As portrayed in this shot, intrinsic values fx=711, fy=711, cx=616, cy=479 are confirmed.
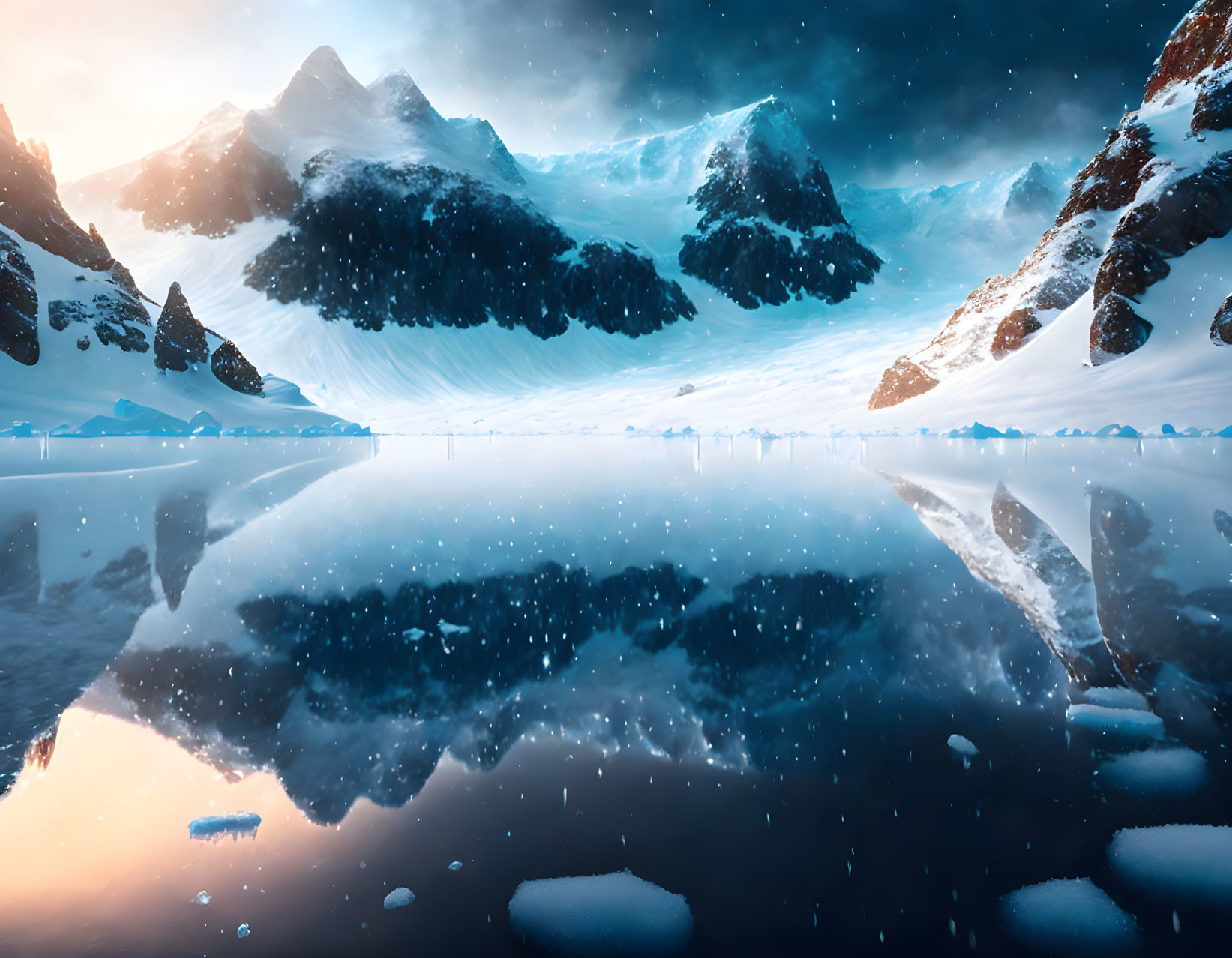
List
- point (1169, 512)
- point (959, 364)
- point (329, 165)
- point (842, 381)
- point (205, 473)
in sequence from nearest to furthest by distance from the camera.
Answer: point (1169, 512)
point (205, 473)
point (959, 364)
point (842, 381)
point (329, 165)

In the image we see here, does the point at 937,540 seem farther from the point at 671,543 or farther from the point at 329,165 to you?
the point at 329,165

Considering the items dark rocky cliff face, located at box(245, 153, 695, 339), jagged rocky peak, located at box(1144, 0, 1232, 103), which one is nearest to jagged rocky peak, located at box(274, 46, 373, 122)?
dark rocky cliff face, located at box(245, 153, 695, 339)

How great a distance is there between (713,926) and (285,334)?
304ft

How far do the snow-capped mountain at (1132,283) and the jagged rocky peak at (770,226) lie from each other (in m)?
64.5

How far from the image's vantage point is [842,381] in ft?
193

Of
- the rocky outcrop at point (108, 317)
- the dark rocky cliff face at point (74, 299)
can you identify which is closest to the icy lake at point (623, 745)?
the dark rocky cliff face at point (74, 299)

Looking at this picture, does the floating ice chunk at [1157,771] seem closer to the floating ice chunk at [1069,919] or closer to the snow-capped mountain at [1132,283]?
the floating ice chunk at [1069,919]

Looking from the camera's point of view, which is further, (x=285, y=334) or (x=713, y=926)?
(x=285, y=334)

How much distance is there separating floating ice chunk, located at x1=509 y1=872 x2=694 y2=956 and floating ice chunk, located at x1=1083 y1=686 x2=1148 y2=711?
9.91 ft

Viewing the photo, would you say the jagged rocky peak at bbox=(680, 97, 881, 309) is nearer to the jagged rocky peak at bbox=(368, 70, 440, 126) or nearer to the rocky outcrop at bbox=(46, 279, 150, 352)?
the jagged rocky peak at bbox=(368, 70, 440, 126)

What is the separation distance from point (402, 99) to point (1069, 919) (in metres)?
130

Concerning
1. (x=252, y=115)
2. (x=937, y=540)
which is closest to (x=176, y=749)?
(x=937, y=540)

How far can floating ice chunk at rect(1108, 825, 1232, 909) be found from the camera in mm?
2537

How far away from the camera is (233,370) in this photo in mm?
52750
